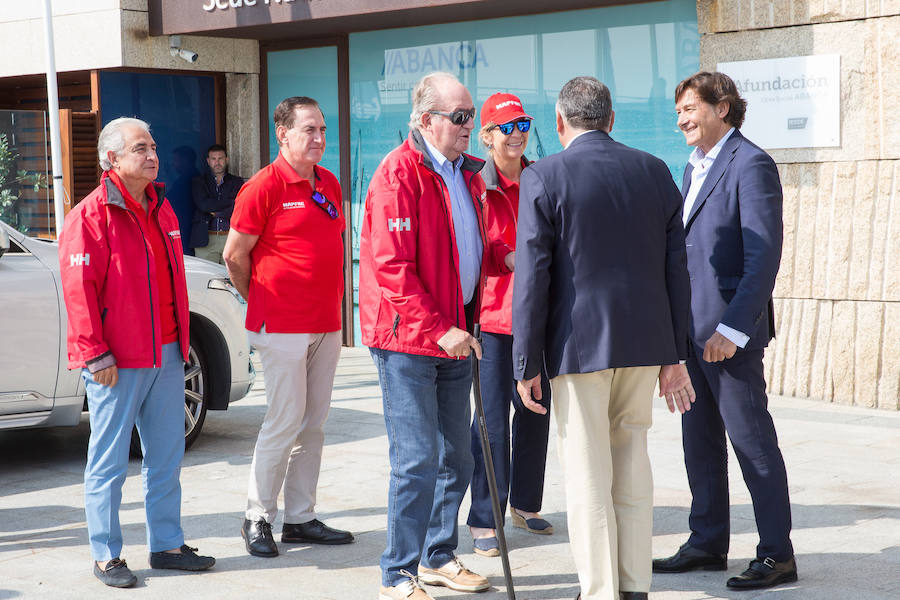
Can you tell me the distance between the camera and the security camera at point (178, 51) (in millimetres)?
12688

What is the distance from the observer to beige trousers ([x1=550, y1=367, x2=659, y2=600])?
13.9ft

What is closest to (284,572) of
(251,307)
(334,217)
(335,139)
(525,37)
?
(251,307)

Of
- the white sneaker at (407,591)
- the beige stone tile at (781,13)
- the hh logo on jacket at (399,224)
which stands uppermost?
the beige stone tile at (781,13)

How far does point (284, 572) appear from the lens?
16.9ft

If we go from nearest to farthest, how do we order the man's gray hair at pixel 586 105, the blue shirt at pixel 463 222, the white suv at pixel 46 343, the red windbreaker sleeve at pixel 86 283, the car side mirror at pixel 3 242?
the man's gray hair at pixel 586 105 → the blue shirt at pixel 463 222 → the red windbreaker sleeve at pixel 86 283 → the car side mirror at pixel 3 242 → the white suv at pixel 46 343

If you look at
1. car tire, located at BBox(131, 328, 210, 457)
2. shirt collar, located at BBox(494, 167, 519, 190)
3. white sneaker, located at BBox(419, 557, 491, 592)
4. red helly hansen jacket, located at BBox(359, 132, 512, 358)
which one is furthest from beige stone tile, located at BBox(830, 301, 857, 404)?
red helly hansen jacket, located at BBox(359, 132, 512, 358)

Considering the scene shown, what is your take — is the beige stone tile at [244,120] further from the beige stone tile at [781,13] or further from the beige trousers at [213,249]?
the beige stone tile at [781,13]

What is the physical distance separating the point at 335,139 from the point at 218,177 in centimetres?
144

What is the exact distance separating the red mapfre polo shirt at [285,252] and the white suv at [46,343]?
2.08m

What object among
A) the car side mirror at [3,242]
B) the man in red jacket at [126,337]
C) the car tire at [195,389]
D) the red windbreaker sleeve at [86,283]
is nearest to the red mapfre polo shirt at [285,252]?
the man in red jacket at [126,337]

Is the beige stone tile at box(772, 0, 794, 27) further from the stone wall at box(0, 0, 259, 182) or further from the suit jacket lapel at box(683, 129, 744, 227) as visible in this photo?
the stone wall at box(0, 0, 259, 182)

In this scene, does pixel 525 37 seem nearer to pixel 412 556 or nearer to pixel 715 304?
pixel 715 304

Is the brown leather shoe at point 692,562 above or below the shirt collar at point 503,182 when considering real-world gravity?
below

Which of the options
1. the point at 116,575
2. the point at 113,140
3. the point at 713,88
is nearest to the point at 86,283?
the point at 113,140
